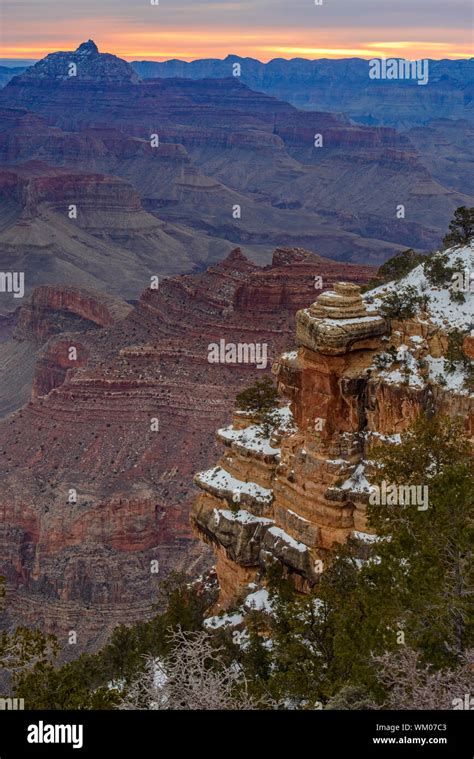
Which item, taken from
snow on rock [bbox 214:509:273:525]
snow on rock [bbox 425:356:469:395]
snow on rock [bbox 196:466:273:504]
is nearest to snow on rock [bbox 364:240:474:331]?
snow on rock [bbox 425:356:469:395]

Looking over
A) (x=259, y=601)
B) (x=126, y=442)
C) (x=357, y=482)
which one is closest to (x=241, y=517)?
(x=259, y=601)

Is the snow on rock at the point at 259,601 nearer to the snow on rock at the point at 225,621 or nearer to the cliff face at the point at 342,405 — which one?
the snow on rock at the point at 225,621

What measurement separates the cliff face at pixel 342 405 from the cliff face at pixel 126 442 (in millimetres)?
19469

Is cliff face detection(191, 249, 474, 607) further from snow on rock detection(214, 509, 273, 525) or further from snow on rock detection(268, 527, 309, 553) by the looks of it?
snow on rock detection(214, 509, 273, 525)

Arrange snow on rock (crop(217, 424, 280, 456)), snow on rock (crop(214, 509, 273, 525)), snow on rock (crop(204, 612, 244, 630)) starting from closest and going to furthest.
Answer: snow on rock (crop(204, 612, 244, 630)) < snow on rock (crop(214, 509, 273, 525)) < snow on rock (crop(217, 424, 280, 456))

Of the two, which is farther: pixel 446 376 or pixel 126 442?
pixel 126 442

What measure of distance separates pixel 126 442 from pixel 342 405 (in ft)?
97.5

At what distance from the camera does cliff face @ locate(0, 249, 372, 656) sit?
4588cm

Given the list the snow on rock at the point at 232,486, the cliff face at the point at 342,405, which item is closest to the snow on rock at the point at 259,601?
the cliff face at the point at 342,405

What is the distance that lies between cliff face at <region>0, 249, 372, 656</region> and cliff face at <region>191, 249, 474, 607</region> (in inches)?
766

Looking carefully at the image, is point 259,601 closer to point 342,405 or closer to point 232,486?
point 232,486

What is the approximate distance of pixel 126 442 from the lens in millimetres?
53938
